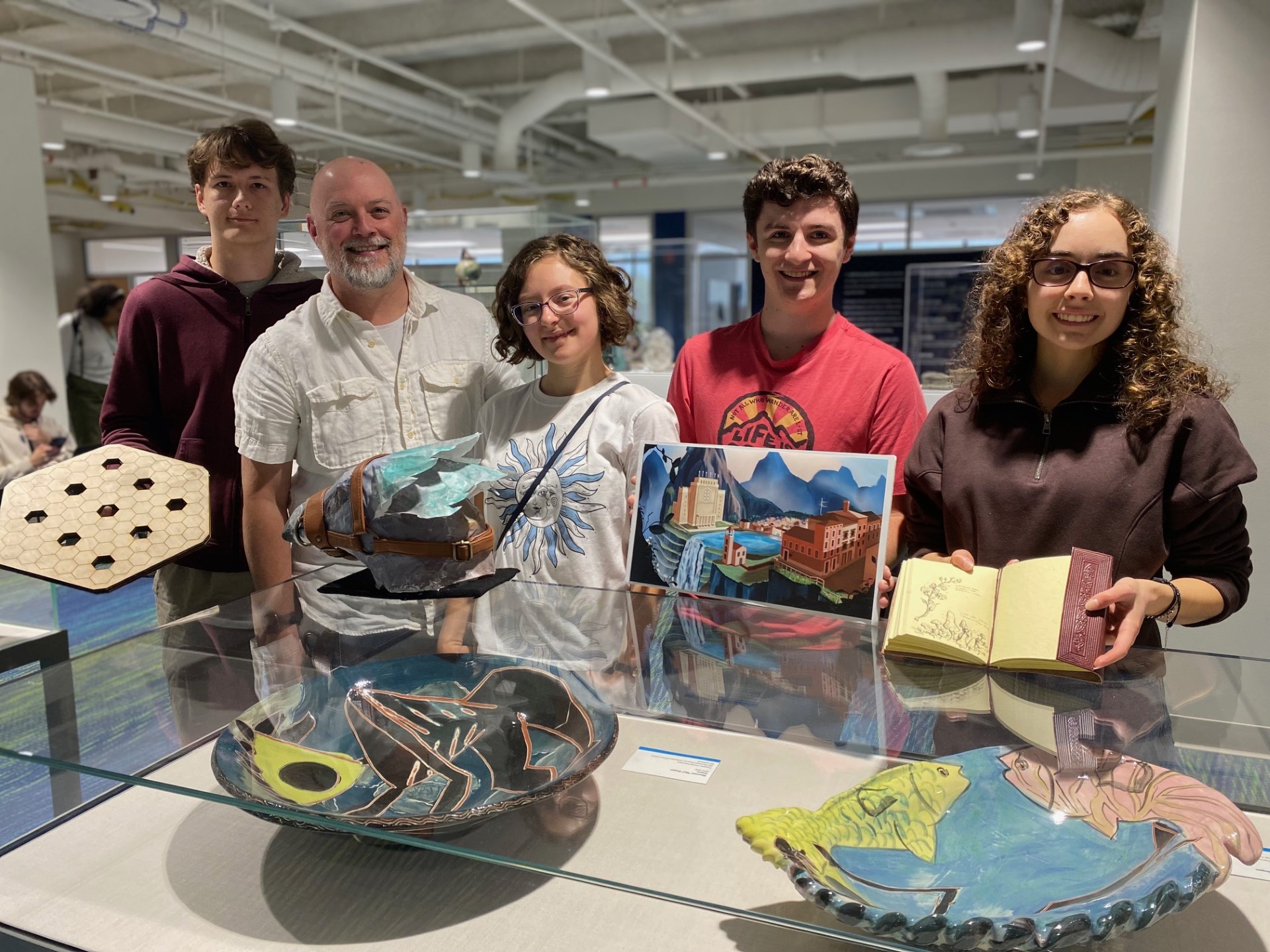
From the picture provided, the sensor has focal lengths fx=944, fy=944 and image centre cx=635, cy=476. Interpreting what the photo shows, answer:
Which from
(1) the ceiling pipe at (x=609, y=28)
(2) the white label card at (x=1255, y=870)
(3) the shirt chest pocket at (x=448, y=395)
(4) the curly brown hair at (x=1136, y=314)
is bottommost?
(2) the white label card at (x=1255, y=870)

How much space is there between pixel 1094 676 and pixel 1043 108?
8023 millimetres

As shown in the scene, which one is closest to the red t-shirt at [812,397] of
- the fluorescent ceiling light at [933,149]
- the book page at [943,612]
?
the book page at [943,612]

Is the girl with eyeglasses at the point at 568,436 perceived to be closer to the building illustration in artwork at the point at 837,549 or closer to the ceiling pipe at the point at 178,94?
the building illustration in artwork at the point at 837,549

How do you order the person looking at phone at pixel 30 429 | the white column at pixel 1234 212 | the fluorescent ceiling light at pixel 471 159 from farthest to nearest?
the fluorescent ceiling light at pixel 471 159
the person looking at phone at pixel 30 429
the white column at pixel 1234 212

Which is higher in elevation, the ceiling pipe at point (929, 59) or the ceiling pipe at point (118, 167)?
the ceiling pipe at point (929, 59)

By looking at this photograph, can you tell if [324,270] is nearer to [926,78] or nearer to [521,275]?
[521,275]

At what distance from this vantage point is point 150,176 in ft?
43.1

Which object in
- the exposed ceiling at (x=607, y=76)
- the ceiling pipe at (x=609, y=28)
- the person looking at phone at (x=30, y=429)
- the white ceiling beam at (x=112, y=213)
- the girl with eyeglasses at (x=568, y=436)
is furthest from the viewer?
the white ceiling beam at (x=112, y=213)

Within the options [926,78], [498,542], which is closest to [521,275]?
[498,542]

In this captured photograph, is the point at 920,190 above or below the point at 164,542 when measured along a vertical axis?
above

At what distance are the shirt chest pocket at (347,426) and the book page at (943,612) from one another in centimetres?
102

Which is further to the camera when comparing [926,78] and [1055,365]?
[926,78]

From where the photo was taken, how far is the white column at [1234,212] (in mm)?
2613

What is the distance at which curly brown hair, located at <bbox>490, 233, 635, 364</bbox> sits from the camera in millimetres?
1766
